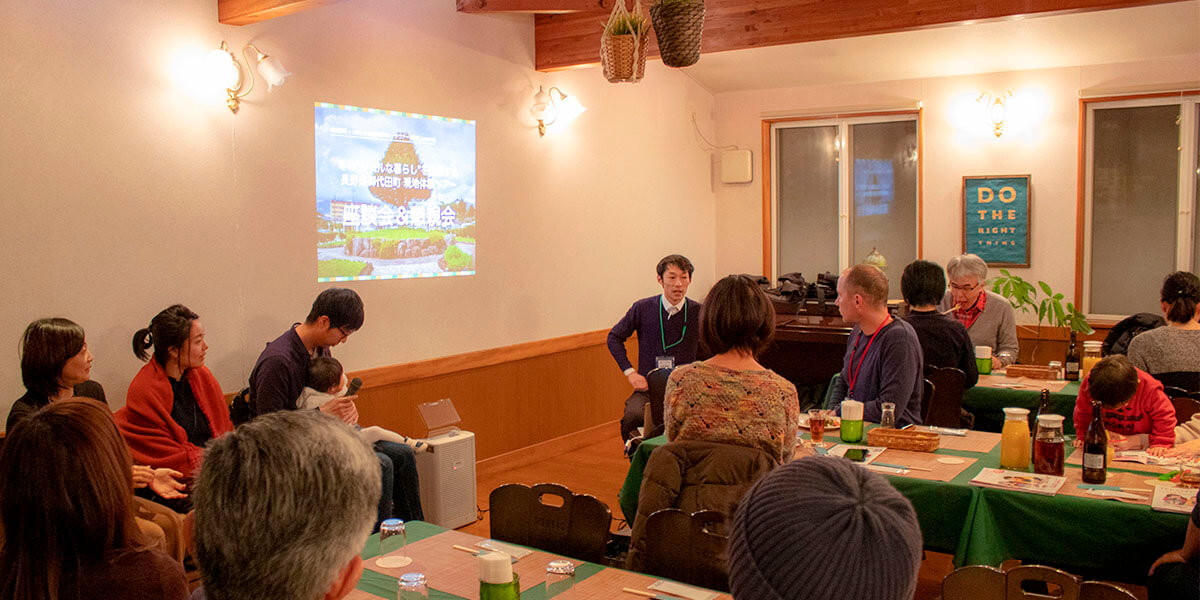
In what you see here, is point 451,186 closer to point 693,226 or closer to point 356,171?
point 356,171

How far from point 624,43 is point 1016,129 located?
16.3 feet

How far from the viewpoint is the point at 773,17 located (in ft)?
20.2

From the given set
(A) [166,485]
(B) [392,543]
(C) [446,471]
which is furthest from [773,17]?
(B) [392,543]

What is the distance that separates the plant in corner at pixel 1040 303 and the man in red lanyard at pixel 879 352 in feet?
12.5

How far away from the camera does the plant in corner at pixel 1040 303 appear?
7398 mm

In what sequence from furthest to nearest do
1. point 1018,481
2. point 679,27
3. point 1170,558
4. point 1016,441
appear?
point 679,27 < point 1016,441 < point 1018,481 < point 1170,558

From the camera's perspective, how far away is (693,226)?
8.88m

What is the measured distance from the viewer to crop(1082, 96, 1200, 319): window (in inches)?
295

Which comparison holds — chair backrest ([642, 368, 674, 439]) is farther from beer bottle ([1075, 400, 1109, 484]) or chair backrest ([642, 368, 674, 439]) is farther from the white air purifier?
beer bottle ([1075, 400, 1109, 484])

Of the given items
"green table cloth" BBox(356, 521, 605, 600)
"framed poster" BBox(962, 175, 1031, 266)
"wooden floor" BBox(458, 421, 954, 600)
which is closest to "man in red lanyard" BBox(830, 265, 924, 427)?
"green table cloth" BBox(356, 521, 605, 600)

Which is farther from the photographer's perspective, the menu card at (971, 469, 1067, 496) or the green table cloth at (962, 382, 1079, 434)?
the green table cloth at (962, 382, 1079, 434)

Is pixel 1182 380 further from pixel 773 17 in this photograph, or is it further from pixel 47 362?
pixel 47 362

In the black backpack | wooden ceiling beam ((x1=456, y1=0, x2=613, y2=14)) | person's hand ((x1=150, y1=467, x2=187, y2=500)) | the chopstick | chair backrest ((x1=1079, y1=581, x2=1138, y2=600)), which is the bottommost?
person's hand ((x1=150, y1=467, x2=187, y2=500))

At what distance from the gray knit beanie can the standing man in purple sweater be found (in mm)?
4777
